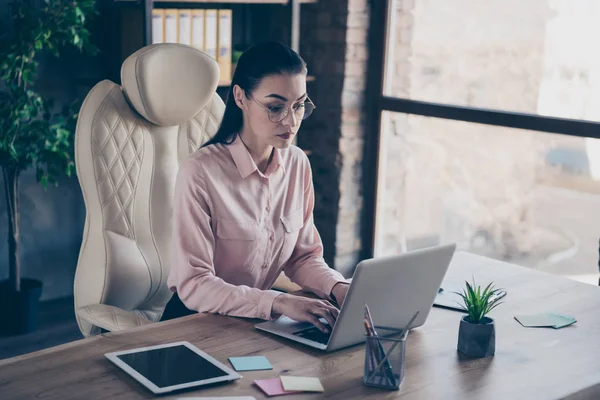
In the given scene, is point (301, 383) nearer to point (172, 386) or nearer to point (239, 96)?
point (172, 386)

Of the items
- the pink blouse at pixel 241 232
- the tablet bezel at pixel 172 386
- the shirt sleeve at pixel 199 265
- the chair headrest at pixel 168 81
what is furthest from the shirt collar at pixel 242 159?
the tablet bezel at pixel 172 386

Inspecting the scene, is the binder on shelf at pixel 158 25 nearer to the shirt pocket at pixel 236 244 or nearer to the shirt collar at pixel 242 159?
the shirt collar at pixel 242 159

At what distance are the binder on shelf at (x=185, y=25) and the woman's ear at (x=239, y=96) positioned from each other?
5.27 feet

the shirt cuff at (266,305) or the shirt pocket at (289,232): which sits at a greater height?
the shirt pocket at (289,232)

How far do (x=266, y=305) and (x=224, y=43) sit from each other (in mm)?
2202

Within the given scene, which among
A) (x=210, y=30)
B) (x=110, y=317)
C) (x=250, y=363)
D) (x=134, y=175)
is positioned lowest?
(x=110, y=317)

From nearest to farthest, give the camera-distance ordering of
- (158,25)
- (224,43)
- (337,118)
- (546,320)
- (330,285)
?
(546,320) → (330,285) → (158,25) → (224,43) → (337,118)

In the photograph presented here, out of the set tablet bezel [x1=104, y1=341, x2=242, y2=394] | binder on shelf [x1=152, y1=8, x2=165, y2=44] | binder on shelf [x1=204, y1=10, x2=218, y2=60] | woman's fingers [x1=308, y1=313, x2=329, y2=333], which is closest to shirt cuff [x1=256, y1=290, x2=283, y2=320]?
woman's fingers [x1=308, y1=313, x2=329, y2=333]

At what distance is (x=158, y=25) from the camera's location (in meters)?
3.43

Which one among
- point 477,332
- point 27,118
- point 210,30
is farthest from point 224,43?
point 477,332

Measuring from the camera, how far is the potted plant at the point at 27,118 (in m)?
3.17

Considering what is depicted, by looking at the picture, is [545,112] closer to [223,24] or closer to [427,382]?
[223,24]

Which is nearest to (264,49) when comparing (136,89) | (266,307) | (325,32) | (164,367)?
(136,89)

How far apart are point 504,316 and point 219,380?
77cm
